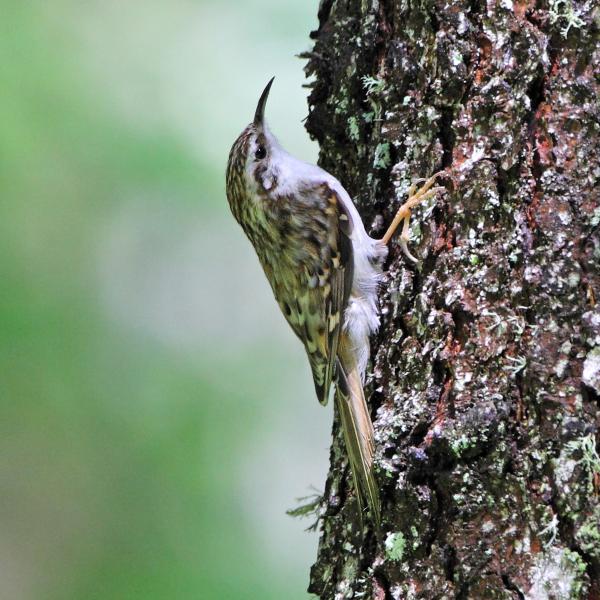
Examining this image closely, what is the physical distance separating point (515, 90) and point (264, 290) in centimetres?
259

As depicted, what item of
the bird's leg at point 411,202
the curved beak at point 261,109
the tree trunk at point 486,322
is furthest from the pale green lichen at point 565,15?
the curved beak at point 261,109

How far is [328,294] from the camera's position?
10.1 ft

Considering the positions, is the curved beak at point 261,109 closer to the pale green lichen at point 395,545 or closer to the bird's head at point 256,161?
the bird's head at point 256,161

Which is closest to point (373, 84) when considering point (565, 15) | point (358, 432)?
point (565, 15)

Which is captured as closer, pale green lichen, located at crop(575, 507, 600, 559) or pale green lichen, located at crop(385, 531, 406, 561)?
pale green lichen, located at crop(575, 507, 600, 559)

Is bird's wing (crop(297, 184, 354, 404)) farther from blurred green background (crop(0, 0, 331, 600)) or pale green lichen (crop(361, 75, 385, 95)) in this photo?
blurred green background (crop(0, 0, 331, 600))

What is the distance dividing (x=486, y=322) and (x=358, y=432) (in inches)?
19.4

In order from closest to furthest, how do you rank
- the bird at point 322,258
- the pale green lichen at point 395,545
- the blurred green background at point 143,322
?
the pale green lichen at point 395,545
the bird at point 322,258
the blurred green background at point 143,322

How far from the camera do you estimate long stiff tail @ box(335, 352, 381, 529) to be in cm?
231

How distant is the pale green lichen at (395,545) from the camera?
218 cm

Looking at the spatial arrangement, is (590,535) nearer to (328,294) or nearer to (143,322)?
(328,294)

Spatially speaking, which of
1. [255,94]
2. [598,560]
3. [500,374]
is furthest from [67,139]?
[598,560]

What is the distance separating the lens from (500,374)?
213cm

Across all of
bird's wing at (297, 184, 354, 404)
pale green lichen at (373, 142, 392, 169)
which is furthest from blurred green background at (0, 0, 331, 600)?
pale green lichen at (373, 142, 392, 169)
